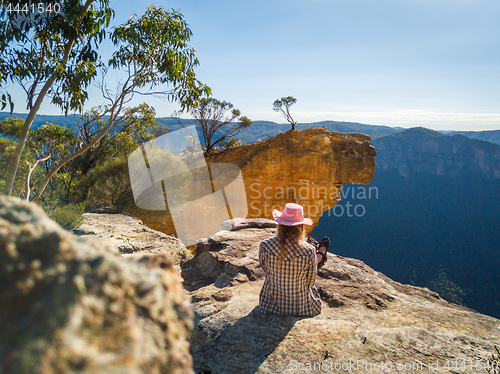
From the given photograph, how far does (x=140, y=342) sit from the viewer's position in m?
0.49

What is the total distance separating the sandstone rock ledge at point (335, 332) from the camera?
192 centimetres

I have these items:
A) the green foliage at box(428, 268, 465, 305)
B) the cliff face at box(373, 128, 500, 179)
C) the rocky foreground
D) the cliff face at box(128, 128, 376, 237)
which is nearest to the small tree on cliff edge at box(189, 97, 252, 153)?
the cliff face at box(128, 128, 376, 237)

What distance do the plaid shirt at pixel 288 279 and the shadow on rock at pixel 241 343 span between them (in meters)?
0.10

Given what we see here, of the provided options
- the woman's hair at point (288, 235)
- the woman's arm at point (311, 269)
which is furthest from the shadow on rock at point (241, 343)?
the woman's hair at point (288, 235)

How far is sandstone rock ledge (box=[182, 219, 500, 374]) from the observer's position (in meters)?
1.92

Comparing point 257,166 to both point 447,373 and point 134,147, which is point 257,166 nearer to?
point 134,147

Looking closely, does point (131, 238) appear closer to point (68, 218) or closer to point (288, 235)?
point (68, 218)

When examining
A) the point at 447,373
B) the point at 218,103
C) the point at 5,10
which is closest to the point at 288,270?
the point at 447,373

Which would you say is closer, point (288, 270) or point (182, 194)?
point (288, 270)

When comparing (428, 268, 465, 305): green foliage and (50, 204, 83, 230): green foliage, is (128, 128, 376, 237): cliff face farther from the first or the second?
(428, 268, 465, 305): green foliage

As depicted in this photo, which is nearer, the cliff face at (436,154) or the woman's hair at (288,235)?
the woman's hair at (288,235)

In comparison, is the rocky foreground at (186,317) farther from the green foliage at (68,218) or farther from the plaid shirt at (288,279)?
the green foliage at (68,218)

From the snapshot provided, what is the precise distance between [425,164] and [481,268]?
37.7 m

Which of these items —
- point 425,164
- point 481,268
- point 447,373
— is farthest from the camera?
point 425,164
